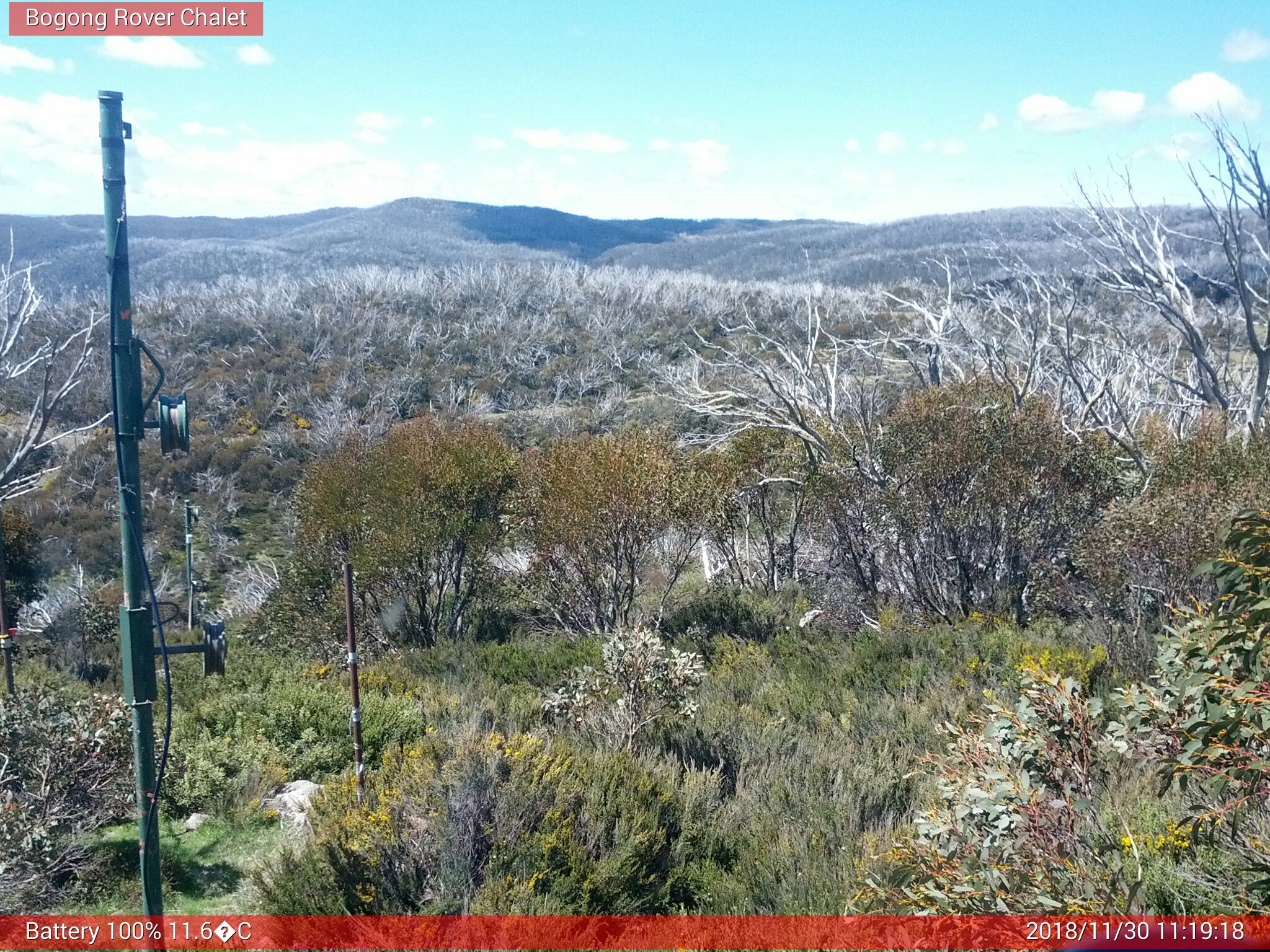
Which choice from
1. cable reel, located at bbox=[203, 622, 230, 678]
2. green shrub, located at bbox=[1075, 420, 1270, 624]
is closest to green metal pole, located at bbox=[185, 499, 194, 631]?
cable reel, located at bbox=[203, 622, 230, 678]

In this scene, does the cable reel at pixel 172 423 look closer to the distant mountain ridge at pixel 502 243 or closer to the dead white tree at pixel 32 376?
the dead white tree at pixel 32 376

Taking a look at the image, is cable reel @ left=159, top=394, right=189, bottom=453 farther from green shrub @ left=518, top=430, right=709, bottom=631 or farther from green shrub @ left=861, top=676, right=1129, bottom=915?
green shrub @ left=518, top=430, right=709, bottom=631

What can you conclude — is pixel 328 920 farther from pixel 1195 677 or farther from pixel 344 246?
pixel 344 246

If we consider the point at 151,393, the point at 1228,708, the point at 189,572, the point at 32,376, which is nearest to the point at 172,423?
the point at 151,393

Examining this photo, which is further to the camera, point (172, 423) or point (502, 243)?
point (502, 243)

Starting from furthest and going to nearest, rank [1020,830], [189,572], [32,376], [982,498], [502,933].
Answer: [32,376]
[189,572]
[982,498]
[502,933]
[1020,830]

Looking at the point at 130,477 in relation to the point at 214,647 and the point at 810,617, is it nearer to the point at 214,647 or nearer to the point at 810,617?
the point at 214,647
